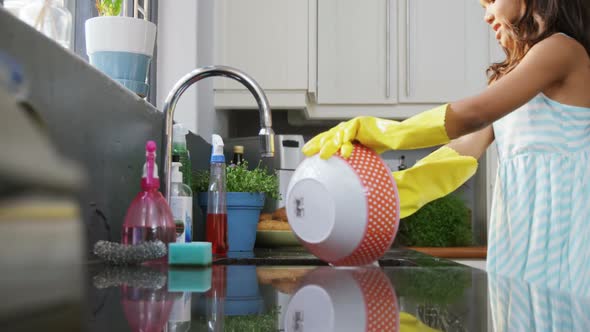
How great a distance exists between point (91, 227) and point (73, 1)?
2.87 ft

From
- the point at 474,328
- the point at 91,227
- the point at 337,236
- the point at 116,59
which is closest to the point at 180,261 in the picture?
the point at 91,227

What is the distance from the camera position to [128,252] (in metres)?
0.91

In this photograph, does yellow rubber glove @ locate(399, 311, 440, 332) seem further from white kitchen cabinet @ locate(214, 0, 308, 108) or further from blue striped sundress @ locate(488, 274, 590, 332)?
white kitchen cabinet @ locate(214, 0, 308, 108)

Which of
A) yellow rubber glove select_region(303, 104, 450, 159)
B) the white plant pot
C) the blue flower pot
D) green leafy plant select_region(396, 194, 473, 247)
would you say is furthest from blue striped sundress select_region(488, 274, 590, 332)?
green leafy plant select_region(396, 194, 473, 247)

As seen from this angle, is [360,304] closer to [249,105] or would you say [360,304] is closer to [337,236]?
[337,236]

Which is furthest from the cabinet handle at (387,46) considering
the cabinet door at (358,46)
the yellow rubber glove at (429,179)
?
the yellow rubber glove at (429,179)

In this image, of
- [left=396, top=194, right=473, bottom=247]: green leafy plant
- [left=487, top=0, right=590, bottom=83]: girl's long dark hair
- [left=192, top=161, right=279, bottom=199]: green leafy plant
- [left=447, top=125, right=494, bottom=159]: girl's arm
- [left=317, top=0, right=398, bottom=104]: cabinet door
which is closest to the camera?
[left=487, top=0, right=590, bottom=83]: girl's long dark hair

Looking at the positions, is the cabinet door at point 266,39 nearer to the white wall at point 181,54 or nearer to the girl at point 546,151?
the white wall at point 181,54

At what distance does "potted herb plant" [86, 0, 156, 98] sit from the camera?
1.19 m

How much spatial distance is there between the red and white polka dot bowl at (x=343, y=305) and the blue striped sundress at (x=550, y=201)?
65 cm

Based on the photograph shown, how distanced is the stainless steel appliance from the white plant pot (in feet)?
3.65

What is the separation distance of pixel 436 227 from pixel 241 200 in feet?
4.56

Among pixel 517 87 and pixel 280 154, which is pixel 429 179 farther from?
pixel 280 154

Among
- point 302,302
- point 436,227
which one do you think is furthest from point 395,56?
point 302,302
